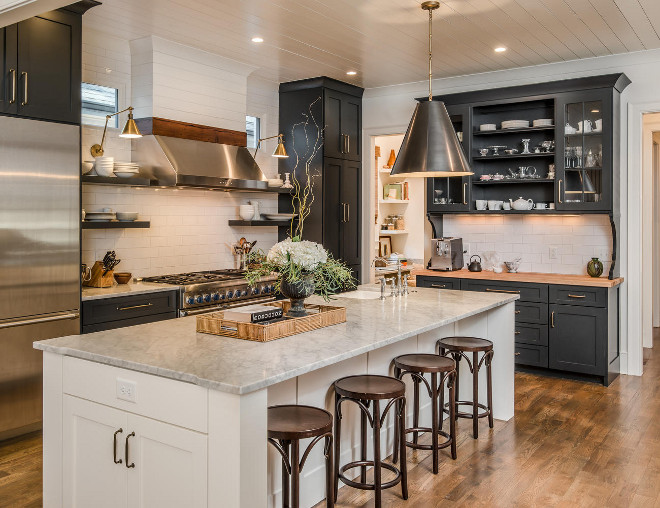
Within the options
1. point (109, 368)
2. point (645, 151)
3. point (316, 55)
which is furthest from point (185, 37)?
point (645, 151)

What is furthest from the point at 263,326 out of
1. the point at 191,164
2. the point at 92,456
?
the point at 191,164

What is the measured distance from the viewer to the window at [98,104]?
491cm

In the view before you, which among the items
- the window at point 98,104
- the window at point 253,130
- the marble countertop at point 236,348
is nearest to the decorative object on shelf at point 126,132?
the window at point 98,104

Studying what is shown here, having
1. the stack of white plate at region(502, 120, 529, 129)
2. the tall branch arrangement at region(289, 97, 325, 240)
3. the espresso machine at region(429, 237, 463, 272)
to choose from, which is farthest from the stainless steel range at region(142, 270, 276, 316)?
the stack of white plate at region(502, 120, 529, 129)

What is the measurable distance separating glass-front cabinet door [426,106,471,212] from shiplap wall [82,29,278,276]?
181cm

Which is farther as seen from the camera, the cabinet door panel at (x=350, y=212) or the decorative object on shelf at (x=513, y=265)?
the cabinet door panel at (x=350, y=212)

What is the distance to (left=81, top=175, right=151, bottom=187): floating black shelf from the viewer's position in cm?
446

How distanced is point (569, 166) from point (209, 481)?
4.67 m

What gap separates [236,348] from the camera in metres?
2.59

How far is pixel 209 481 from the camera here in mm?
2080

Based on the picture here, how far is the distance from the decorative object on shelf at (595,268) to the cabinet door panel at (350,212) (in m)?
2.52

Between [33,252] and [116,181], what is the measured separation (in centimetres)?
96

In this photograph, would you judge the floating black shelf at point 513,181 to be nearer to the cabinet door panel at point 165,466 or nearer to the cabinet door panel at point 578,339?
the cabinet door panel at point 578,339

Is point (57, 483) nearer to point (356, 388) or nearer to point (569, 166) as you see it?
point (356, 388)
